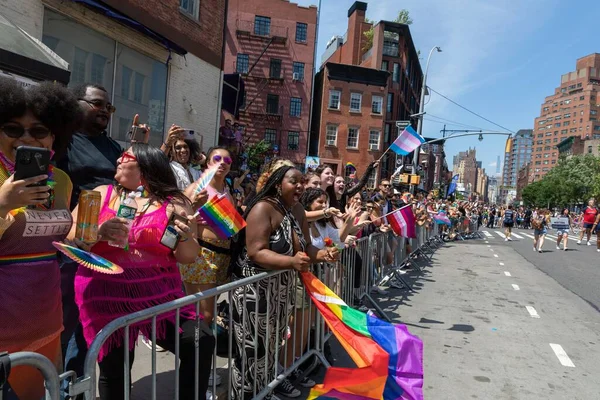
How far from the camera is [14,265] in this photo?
189cm

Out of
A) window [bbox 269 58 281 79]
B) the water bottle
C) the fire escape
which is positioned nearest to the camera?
the water bottle

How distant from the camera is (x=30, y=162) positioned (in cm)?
170

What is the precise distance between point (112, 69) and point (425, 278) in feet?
26.3

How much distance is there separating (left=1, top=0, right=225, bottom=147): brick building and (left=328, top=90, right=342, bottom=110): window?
25108 mm

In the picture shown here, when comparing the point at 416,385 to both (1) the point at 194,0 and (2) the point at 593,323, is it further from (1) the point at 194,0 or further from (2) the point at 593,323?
(1) the point at 194,0

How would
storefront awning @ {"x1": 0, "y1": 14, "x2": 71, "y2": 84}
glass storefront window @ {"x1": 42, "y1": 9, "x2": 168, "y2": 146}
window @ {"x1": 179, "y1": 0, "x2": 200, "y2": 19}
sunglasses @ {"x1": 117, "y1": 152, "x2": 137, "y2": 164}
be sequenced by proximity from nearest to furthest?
sunglasses @ {"x1": 117, "y1": 152, "x2": 137, "y2": 164} → storefront awning @ {"x1": 0, "y1": 14, "x2": 71, "y2": 84} → glass storefront window @ {"x1": 42, "y1": 9, "x2": 168, "y2": 146} → window @ {"x1": 179, "y1": 0, "x2": 200, "y2": 19}

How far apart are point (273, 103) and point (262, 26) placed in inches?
237

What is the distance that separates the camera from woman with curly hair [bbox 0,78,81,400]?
185 centimetres

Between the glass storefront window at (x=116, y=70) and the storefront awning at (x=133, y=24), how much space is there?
0.51 meters

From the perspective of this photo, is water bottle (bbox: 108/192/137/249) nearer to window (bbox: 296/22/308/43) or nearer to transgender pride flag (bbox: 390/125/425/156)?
transgender pride flag (bbox: 390/125/425/156)

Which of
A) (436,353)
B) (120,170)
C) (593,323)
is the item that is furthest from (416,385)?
(593,323)

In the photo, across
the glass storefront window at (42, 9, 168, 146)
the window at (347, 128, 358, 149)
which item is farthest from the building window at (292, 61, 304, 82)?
the glass storefront window at (42, 9, 168, 146)

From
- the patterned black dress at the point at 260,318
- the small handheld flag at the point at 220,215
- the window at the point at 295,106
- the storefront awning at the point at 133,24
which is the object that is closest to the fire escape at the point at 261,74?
the window at the point at 295,106

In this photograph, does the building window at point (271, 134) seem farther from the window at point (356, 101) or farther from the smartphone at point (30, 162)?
the smartphone at point (30, 162)
